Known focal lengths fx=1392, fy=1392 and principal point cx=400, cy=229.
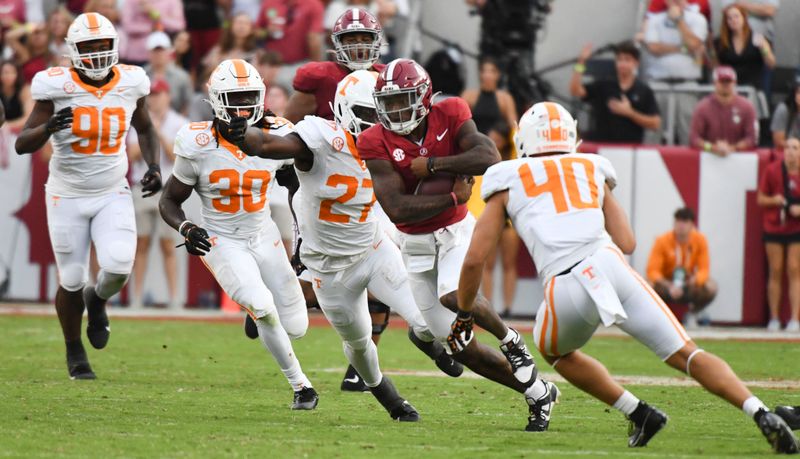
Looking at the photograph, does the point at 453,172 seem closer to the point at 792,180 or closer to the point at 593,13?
the point at 792,180

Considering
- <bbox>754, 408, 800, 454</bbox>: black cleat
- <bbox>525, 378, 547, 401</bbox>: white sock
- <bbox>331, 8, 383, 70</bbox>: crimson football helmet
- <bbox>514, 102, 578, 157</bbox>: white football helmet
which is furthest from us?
<bbox>331, 8, 383, 70</bbox>: crimson football helmet

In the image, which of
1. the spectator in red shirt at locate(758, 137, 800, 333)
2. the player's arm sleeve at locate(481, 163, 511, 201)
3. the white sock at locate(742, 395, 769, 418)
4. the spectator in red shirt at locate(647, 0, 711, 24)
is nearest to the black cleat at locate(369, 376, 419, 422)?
the player's arm sleeve at locate(481, 163, 511, 201)

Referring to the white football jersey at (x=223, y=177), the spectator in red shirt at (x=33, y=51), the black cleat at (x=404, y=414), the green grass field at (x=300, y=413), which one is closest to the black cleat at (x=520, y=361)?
the green grass field at (x=300, y=413)

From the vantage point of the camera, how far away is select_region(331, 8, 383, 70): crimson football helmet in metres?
8.09

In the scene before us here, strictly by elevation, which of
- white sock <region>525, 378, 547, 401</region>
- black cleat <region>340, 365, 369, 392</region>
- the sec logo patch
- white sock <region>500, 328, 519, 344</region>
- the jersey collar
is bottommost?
black cleat <region>340, 365, 369, 392</region>

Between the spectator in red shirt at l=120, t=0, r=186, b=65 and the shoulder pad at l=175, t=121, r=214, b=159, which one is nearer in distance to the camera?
the shoulder pad at l=175, t=121, r=214, b=159

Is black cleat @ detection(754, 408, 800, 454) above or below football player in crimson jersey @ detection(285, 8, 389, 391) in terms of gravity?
below

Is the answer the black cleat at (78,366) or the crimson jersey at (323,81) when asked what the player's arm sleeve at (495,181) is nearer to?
the crimson jersey at (323,81)

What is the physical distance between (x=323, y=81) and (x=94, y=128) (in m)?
1.46

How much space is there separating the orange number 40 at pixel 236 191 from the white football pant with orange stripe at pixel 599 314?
2.35 meters

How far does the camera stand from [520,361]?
22.1 feet

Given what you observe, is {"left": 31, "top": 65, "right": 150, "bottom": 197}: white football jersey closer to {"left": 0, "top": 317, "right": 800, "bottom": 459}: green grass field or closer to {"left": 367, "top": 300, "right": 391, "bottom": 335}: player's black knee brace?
{"left": 0, "top": 317, "right": 800, "bottom": 459}: green grass field

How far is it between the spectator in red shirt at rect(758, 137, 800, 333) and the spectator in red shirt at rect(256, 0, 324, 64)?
462cm

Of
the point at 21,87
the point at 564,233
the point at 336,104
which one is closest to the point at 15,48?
the point at 21,87
